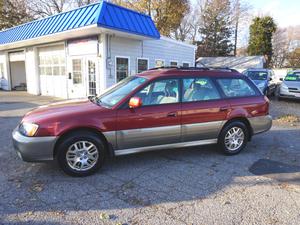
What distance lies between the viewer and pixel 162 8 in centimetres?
Result: 2697

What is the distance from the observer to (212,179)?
12.9 feet

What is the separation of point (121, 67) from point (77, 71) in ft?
8.04

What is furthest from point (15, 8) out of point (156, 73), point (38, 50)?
point (156, 73)

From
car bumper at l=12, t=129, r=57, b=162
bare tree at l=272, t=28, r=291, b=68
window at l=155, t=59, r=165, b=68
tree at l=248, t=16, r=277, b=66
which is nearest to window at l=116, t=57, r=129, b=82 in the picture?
window at l=155, t=59, r=165, b=68

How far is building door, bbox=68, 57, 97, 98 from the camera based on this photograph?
12.3 m

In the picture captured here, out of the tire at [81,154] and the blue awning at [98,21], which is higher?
the blue awning at [98,21]

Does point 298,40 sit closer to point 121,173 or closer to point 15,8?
point 15,8

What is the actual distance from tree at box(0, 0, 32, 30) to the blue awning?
14413 mm

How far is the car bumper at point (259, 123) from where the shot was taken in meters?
5.14

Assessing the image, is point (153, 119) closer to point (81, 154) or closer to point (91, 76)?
point (81, 154)

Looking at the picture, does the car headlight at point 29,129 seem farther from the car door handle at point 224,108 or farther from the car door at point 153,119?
the car door handle at point 224,108

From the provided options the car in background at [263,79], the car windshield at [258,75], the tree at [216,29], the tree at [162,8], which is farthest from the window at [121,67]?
the tree at [216,29]

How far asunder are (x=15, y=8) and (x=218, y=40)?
31.0 metres

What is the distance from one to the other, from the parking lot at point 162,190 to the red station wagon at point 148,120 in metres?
0.36
